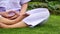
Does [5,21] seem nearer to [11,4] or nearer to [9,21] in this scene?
[9,21]

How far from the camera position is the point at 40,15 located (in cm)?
399

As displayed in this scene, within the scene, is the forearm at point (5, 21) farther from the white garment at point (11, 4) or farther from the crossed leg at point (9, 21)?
the white garment at point (11, 4)

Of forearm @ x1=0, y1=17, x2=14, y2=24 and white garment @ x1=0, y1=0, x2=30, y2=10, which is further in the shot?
white garment @ x1=0, y1=0, x2=30, y2=10

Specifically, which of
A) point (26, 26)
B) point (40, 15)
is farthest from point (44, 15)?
point (26, 26)

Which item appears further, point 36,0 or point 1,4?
point 36,0

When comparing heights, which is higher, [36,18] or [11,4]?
[11,4]

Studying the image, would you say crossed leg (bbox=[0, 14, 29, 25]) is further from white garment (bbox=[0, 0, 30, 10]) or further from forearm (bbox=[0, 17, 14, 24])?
white garment (bbox=[0, 0, 30, 10])

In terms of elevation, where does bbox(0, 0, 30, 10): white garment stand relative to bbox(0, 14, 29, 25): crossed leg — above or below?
above

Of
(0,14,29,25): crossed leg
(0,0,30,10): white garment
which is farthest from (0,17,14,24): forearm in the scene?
(0,0,30,10): white garment

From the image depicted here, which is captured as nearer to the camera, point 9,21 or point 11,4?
point 9,21

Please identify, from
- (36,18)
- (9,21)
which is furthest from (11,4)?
(36,18)

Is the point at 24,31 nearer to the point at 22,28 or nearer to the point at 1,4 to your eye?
the point at 22,28

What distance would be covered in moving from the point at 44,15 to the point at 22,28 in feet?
1.23

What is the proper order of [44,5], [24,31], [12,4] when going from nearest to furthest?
[24,31]
[12,4]
[44,5]
